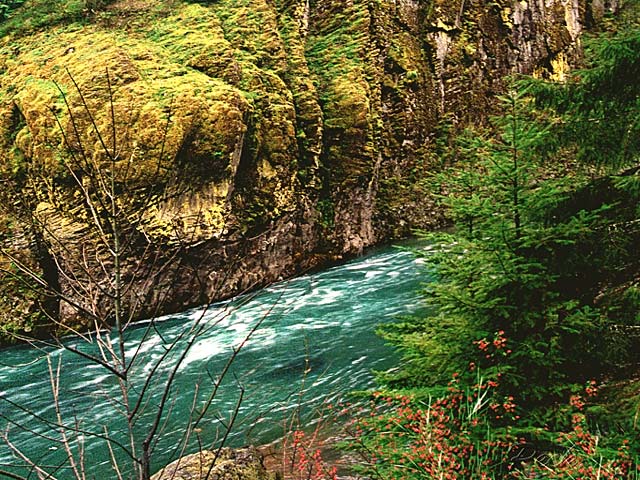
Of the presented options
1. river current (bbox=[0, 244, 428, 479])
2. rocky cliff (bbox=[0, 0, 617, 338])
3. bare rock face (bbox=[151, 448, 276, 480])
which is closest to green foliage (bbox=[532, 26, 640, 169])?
river current (bbox=[0, 244, 428, 479])

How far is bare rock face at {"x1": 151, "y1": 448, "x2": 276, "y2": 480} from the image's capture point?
161 inches

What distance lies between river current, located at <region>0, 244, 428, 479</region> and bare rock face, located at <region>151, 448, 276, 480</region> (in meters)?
0.32

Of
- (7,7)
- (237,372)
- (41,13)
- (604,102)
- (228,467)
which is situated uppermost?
→ (7,7)

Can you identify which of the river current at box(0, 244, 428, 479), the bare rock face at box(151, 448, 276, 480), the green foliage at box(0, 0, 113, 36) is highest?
the green foliage at box(0, 0, 113, 36)

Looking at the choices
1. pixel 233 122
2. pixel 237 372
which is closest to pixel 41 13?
pixel 233 122

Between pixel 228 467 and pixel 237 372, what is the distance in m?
4.04

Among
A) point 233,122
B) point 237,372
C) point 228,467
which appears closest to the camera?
point 228,467

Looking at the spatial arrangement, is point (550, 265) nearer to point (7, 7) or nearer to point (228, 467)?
point (228, 467)

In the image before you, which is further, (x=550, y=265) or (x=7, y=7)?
(x=7, y=7)

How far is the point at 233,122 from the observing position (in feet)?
38.2

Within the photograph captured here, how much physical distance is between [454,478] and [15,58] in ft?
47.3

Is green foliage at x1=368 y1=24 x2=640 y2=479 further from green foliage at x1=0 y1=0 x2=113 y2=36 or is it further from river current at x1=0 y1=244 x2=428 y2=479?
green foliage at x1=0 y1=0 x2=113 y2=36

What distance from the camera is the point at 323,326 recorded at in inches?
369

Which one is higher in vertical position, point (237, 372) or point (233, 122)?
point (233, 122)
